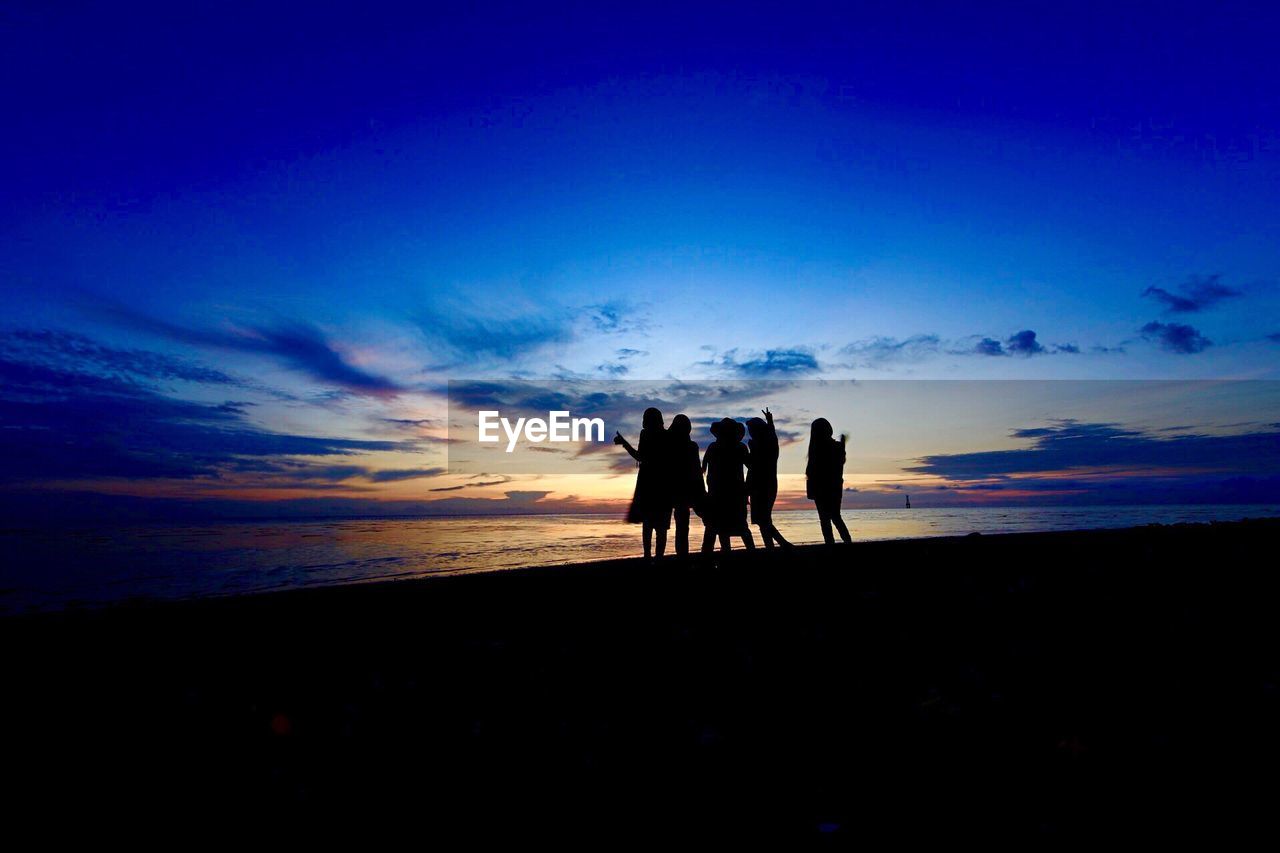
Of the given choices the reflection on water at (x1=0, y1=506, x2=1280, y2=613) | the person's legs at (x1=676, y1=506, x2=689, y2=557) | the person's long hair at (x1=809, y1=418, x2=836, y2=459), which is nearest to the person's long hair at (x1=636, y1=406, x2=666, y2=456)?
the person's legs at (x1=676, y1=506, x2=689, y2=557)

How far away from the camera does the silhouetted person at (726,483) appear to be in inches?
523

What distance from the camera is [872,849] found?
3.18 metres

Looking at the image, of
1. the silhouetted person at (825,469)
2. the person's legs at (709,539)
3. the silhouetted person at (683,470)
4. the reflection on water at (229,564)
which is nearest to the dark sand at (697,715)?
the person's legs at (709,539)

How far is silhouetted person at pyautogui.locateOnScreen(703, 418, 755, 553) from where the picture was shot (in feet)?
43.6

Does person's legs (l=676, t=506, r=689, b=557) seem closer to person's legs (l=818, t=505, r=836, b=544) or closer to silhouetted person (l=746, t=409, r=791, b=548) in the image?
silhouetted person (l=746, t=409, r=791, b=548)

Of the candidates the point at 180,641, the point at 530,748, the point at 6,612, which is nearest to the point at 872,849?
the point at 530,748

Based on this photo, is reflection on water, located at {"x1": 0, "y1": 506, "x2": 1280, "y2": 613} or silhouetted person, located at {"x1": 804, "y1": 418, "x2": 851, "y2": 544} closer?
silhouetted person, located at {"x1": 804, "y1": 418, "x2": 851, "y2": 544}

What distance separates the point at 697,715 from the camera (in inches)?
202

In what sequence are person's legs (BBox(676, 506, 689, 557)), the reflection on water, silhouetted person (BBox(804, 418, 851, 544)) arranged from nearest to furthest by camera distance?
person's legs (BBox(676, 506, 689, 557))
silhouetted person (BBox(804, 418, 851, 544))
the reflection on water

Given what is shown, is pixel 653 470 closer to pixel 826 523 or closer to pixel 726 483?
pixel 726 483

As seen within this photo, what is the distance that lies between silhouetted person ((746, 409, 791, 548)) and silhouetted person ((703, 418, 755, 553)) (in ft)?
0.91

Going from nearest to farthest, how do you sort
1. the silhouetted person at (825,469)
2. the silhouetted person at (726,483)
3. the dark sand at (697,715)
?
the dark sand at (697,715) → the silhouetted person at (726,483) → the silhouetted person at (825,469)

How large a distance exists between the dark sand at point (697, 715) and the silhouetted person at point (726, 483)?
4133mm

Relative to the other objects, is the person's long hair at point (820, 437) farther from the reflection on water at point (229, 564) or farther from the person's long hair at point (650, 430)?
the reflection on water at point (229, 564)
